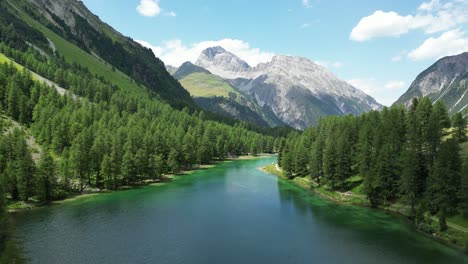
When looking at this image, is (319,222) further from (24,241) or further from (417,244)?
(24,241)

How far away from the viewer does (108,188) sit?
346ft

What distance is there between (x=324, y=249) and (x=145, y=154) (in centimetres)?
7896

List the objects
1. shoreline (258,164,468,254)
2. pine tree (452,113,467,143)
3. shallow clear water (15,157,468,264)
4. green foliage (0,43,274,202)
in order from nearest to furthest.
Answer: shallow clear water (15,157,468,264) < shoreline (258,164,468,254) < green foliage (0,43,274,202) < pine tree (452,113,467,143)

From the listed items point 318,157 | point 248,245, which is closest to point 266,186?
point 318,157

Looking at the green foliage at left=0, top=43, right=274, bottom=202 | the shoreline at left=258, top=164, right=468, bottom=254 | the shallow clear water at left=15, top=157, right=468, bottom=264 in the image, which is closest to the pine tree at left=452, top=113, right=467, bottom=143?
the shoreline at left=258, top=164, right=468, bottom=254

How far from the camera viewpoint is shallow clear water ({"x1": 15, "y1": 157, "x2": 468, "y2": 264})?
54.6 m

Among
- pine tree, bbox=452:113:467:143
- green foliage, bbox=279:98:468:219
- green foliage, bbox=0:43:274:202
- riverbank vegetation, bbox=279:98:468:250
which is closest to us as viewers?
riverbank vegetation, bbox=279:98:468:250

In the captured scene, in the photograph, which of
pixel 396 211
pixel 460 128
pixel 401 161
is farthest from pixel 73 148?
pixel 460 128

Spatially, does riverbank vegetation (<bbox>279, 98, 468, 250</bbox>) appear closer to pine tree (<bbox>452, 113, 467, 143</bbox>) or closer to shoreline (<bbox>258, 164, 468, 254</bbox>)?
pine tree (<bbox>452, 113, 467, 143</bbox>)

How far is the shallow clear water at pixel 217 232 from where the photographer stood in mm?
54625

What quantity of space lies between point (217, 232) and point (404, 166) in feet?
158

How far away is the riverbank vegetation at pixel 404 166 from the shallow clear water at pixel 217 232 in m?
5.92

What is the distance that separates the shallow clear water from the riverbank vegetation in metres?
5.92

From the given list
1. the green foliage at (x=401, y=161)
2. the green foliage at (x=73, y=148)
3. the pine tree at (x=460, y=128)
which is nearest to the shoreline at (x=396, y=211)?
the green foliage at (x=401, y=161)
